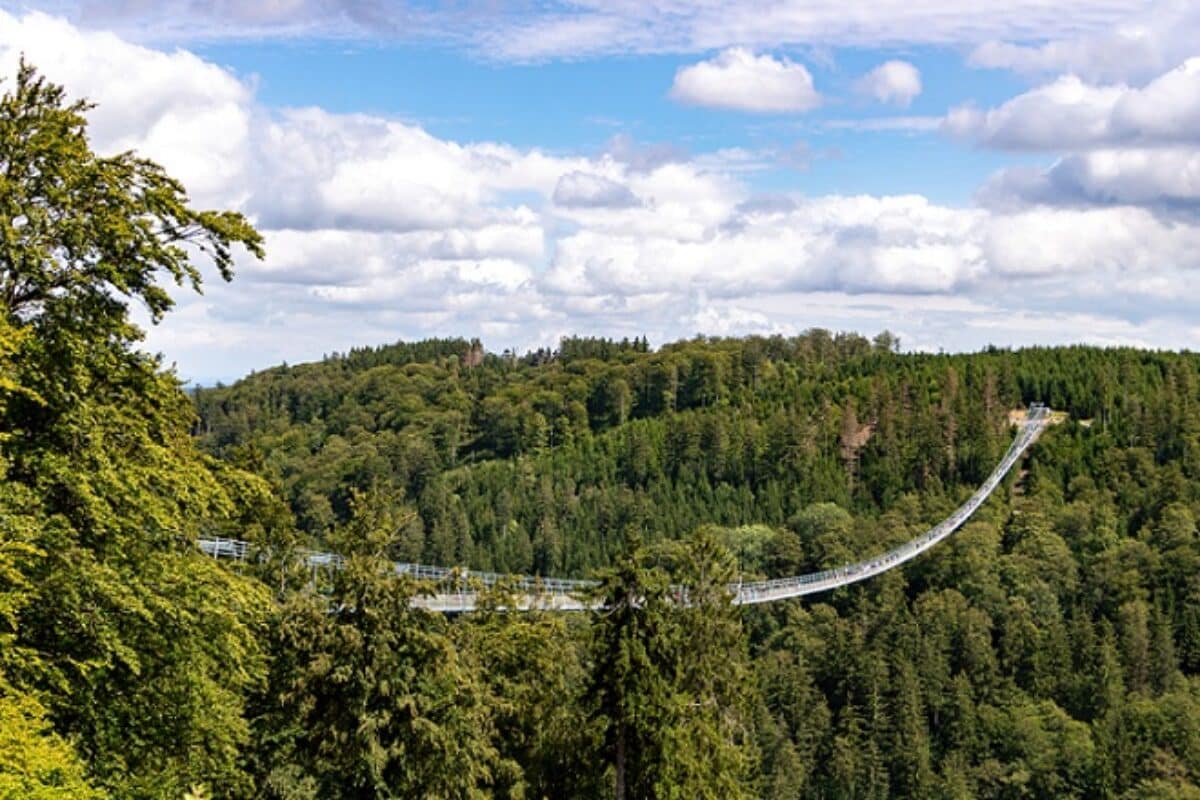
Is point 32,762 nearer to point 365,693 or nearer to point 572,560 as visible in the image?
point 365,693

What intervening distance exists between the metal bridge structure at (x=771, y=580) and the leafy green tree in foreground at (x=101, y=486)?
40.5 feet

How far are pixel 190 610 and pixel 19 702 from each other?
7.41 feet

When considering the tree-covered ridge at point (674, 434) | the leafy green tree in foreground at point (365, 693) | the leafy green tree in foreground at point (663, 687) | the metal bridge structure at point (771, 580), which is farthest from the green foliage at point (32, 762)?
the tree-covered ridge at point (674, 434)

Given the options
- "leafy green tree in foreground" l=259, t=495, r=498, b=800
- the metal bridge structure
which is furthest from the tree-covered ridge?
"leafy green tree in foreground" l=259, t=495, r=498, b=800

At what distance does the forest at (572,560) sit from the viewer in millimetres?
13367

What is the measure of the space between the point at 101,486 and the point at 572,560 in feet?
316

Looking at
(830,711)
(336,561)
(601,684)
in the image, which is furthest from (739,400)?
(601,684)

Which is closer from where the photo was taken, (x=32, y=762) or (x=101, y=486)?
(x=32, y=762)

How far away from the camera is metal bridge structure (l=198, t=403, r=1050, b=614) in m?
32.2

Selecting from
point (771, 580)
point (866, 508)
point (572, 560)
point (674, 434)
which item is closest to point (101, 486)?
point (771, 580)

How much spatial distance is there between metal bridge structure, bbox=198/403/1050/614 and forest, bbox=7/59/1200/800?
1353 millimetres

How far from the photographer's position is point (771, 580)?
297 feet

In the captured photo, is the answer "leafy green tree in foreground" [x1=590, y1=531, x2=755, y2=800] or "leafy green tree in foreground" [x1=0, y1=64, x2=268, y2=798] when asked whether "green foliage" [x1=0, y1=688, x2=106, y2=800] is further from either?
"leafy green tree in foreground" [x1=590, y1=531, x2=755, y2=800]

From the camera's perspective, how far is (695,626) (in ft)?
83.2
